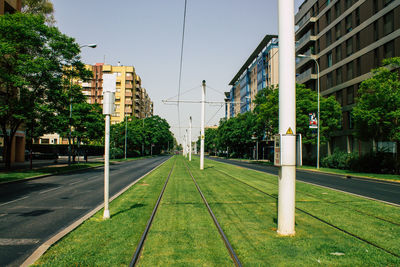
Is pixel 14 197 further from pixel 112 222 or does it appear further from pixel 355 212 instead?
pixel 355 212

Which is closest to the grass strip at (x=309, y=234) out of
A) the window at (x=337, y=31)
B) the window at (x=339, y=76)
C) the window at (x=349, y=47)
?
the window at (x=349, y=47)

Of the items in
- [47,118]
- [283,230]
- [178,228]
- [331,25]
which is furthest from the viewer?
[331,25]

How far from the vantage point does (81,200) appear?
426 inches

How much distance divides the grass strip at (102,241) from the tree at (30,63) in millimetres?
15472

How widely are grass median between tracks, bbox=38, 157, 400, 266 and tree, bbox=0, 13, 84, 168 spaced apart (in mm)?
14922

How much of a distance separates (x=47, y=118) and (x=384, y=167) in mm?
27694

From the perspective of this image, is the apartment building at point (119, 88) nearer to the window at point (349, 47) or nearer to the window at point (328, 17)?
the window at point (328, 17)

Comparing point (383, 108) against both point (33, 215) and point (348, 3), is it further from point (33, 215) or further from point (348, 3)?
point (33, 215)

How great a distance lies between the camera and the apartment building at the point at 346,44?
99.9 feet

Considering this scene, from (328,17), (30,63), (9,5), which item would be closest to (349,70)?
(328,17)

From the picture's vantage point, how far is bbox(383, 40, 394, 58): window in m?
29.3

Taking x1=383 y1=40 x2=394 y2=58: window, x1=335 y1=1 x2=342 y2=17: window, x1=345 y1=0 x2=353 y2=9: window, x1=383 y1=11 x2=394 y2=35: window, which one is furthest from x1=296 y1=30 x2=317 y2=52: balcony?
x1=383 y1=40 x2=394 y2=58: window

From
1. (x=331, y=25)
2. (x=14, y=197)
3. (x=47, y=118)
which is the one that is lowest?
(x=14, y=197)

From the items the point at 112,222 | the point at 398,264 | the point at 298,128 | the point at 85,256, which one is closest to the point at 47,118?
the point at 112,222
